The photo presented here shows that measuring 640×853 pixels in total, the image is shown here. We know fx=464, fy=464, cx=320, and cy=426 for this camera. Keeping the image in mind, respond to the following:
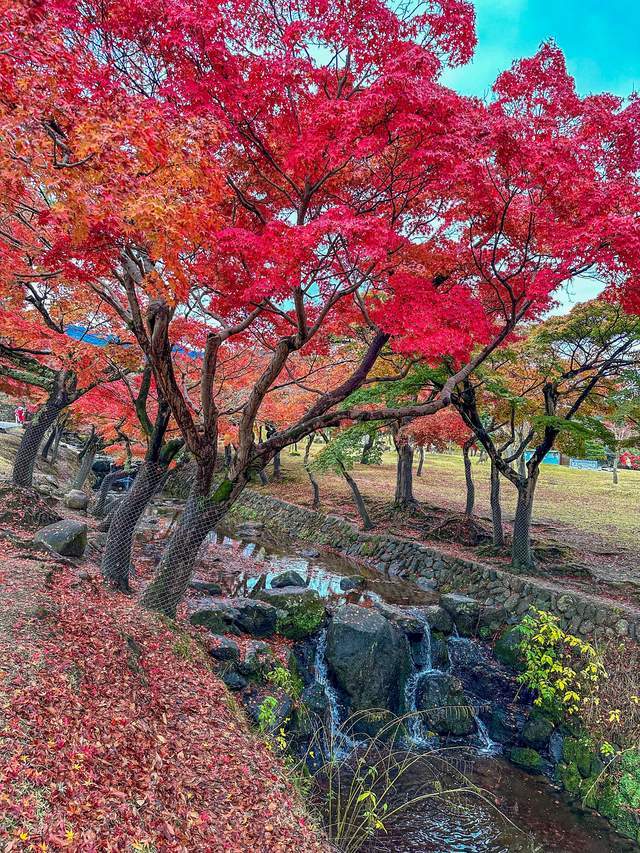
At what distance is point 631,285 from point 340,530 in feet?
46.7

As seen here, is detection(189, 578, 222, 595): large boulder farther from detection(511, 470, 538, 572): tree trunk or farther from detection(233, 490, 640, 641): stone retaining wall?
detection(511, 470, 538, 572): tree trunk

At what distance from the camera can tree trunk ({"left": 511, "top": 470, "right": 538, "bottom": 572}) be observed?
41.4 feet

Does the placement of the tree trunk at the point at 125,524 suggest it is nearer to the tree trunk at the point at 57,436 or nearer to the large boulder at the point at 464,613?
the large boulder at the point at 464,613

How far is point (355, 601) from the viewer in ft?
40.5

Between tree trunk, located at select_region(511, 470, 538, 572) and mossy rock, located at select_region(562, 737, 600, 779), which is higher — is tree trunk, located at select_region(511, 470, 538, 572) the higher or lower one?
the higher one

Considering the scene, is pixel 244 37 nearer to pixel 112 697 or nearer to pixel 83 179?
pixel 83 179

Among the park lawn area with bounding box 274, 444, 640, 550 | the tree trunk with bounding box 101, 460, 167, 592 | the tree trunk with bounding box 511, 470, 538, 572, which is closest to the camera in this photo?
the tree trunk with bounding box 101, 460, 167, 592

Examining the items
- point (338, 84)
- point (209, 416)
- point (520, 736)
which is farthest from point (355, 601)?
point (338, 84)

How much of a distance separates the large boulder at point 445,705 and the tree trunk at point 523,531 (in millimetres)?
5045

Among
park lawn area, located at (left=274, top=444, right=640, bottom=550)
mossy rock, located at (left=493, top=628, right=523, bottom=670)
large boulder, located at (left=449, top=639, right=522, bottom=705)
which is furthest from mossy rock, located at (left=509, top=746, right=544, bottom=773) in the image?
park lawn area, located at (left=274, top=444, right=640, bottom=550)

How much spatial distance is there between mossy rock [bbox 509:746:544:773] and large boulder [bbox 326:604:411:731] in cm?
192

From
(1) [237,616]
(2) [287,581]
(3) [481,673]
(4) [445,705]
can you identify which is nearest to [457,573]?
(3) [481,673]

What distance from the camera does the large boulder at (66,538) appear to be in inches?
Answer: 355

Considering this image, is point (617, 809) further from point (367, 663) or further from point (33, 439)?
point (33, 439)
